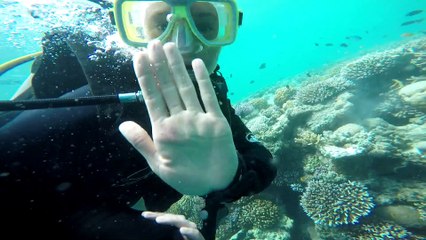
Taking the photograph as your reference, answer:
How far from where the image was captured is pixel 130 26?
2025 millimetres

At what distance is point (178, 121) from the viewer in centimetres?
138

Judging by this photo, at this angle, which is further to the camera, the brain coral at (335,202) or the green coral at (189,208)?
the green coral at (189,208)

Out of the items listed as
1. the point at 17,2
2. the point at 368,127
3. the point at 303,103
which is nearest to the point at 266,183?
the point at 368,127

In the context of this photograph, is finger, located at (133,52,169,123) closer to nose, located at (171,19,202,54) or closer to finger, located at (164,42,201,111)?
finger, located at (164,42,201,111)

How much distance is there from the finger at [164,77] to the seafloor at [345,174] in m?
5.10

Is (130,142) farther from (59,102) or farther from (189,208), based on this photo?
(189,208)

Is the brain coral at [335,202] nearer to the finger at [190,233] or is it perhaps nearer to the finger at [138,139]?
the finger at [190,233]

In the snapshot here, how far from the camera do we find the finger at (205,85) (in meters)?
1.36

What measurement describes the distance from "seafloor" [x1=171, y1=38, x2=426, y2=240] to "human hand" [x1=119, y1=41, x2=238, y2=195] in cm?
482

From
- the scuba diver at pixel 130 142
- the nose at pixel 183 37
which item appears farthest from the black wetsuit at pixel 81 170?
the nose at pixel 183 37

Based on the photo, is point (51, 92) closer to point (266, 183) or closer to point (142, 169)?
point (142, 169)

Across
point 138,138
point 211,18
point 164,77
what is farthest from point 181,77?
point 211,18

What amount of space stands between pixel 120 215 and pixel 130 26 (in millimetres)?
1456

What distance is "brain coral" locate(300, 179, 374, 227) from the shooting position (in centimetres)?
514
